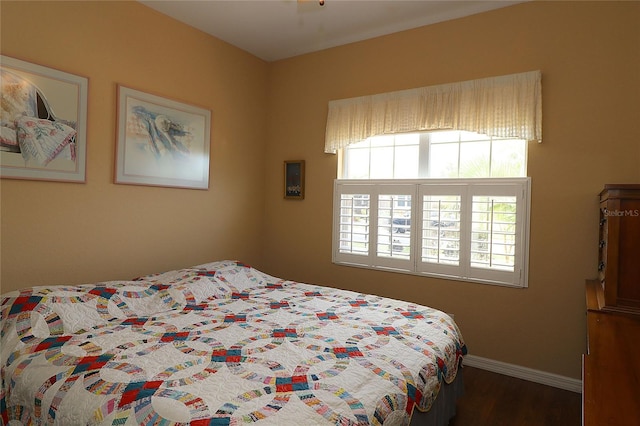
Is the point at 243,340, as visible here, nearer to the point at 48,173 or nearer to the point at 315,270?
the point at 48,173

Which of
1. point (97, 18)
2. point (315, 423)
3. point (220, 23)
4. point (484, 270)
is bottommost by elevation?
point (315, 423)

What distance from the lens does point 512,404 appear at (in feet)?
7.59

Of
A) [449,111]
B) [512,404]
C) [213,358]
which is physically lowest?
[512,404]

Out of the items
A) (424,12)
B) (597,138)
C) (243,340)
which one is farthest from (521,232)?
(243,340)

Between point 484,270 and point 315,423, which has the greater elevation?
point 484,270

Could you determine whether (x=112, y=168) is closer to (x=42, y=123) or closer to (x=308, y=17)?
(x=42, y=123)

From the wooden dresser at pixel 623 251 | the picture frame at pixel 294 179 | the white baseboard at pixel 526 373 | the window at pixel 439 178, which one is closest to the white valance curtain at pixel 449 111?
the window at pixel 439 178

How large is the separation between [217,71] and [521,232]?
110 inches

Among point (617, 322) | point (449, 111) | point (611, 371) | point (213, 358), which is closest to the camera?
point (611, 371)

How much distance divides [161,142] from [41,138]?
0.79 meters

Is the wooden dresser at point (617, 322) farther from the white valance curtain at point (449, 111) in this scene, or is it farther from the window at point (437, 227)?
the white valance curtain at point (449, 111)

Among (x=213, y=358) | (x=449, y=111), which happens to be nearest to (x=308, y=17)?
(x=449, y=111)

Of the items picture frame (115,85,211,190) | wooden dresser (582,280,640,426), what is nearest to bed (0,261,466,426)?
wooden dresser (582,280,640,426)

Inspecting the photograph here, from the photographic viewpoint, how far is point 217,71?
336 centimetres
